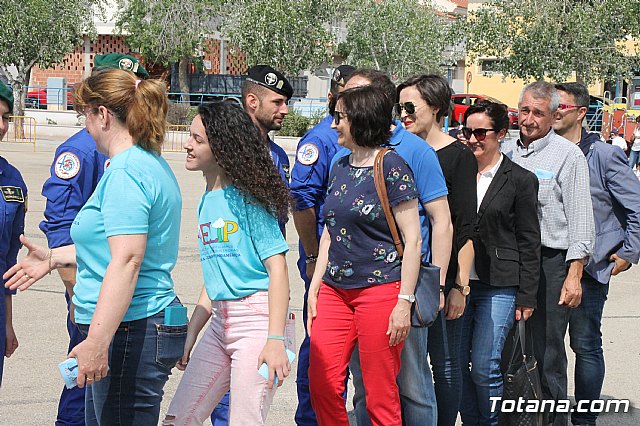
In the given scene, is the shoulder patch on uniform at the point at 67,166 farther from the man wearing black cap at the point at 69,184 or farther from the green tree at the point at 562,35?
the green tree at the point at 562,35

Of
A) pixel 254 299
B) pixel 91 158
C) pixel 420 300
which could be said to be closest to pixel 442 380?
pixel 420 300

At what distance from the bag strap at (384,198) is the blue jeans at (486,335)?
987mm

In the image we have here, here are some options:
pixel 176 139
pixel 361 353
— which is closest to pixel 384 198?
pixel 361 353

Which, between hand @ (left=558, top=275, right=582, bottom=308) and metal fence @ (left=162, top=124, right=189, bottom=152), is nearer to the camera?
hand @ (left=558, top=275, right=582, bottom=308)

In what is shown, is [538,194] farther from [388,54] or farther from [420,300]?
[388,54]

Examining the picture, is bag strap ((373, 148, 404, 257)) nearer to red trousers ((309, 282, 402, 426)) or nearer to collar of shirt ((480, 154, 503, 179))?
red trousers ((309, 282, 402, 426))

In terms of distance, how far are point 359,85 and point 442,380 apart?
157cm

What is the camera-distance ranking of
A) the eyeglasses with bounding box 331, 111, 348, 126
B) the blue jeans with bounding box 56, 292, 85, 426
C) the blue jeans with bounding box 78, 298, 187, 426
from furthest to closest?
the blue jeans with bounding box 56, 292, 85, 426
the eyeglasses with bounding box 331, 111, 348, 126
the blue jeans with bounding box 78, 298, 187, 426

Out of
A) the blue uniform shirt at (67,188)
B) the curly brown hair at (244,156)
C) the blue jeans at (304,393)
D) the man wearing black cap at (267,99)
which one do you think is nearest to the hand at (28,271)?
the blue uniform shirt at (67,188)

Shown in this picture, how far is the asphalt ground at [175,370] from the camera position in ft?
18.3

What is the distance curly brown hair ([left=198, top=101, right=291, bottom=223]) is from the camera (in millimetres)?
3547

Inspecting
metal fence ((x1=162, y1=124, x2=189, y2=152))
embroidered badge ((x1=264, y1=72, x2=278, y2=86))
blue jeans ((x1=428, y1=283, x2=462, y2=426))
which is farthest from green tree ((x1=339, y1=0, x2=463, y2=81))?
blue jeans ((x1=428, y1=283, x2=462, y2=426))

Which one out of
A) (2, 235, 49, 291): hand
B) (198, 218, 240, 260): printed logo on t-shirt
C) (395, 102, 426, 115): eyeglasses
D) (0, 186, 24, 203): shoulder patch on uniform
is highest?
→ (395, 102, 426, 115): eyeglasses

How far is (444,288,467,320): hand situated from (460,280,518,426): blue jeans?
0.72 feet
